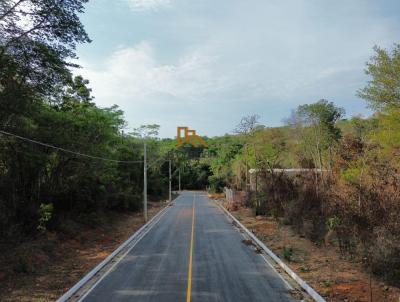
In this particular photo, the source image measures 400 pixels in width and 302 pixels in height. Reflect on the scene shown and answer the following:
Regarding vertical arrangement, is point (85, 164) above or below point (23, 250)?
above

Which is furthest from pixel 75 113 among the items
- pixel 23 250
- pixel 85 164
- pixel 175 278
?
pixel 175 278

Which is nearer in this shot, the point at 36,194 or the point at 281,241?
the point at 281,241

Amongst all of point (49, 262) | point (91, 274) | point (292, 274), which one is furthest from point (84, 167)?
point (292, 274)

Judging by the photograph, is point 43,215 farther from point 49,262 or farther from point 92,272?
point 92,272

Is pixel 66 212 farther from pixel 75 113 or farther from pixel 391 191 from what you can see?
→ pixel 391 191

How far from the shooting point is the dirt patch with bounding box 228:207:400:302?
1116cm

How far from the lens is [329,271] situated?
1402 centimetres

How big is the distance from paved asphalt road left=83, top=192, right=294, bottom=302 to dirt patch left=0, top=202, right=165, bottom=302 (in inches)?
50.8

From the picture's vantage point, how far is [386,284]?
11961 millimetres

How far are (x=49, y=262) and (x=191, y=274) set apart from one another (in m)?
6.48

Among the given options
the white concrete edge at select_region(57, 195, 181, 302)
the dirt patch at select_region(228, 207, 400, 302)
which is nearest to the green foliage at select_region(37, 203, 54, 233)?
the white concrete edge at select_region(57, 195, 181, 302)

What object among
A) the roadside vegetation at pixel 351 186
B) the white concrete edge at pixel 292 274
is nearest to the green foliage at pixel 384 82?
the roadside vegetation at pixel 351 186

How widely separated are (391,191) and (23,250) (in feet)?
48.5

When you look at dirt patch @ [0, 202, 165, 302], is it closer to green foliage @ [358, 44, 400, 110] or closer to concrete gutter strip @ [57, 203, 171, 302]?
concrete gutter strip @ [57, 203, 171, 302]
